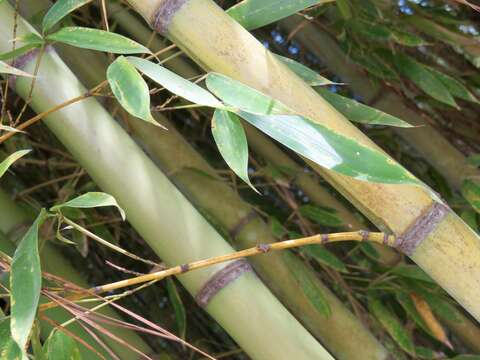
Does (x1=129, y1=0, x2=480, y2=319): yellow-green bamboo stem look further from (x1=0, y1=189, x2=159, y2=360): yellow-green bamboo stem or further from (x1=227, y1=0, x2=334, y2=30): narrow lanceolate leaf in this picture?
(x1=0, y1=189, x2=159, y2=360): yellow-green bamboo stem

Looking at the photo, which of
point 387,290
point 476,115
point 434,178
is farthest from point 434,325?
point 476,115

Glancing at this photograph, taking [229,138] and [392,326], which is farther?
[392,326]

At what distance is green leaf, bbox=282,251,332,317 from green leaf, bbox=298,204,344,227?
0.06 m

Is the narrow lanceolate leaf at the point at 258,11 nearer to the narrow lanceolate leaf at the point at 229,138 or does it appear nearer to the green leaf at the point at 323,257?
the narrow lanceolate leaf at the point at 229,138

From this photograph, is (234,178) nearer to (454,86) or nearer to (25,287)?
(454,86)

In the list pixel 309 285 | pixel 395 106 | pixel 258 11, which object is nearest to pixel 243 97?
pixel 258 11

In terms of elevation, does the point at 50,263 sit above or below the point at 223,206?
below

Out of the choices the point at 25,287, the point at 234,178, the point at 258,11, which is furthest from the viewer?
the point at 234,178

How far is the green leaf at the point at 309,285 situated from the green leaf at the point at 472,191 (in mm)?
177

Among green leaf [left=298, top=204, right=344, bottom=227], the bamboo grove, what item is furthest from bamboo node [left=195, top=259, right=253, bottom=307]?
green leaf [left=298, top=204, right=344, bottom=227]

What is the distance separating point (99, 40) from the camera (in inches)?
19.5

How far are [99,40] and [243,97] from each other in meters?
0.12

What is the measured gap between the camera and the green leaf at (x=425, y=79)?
2.50ft

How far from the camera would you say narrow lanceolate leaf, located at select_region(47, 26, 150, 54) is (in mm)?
482
